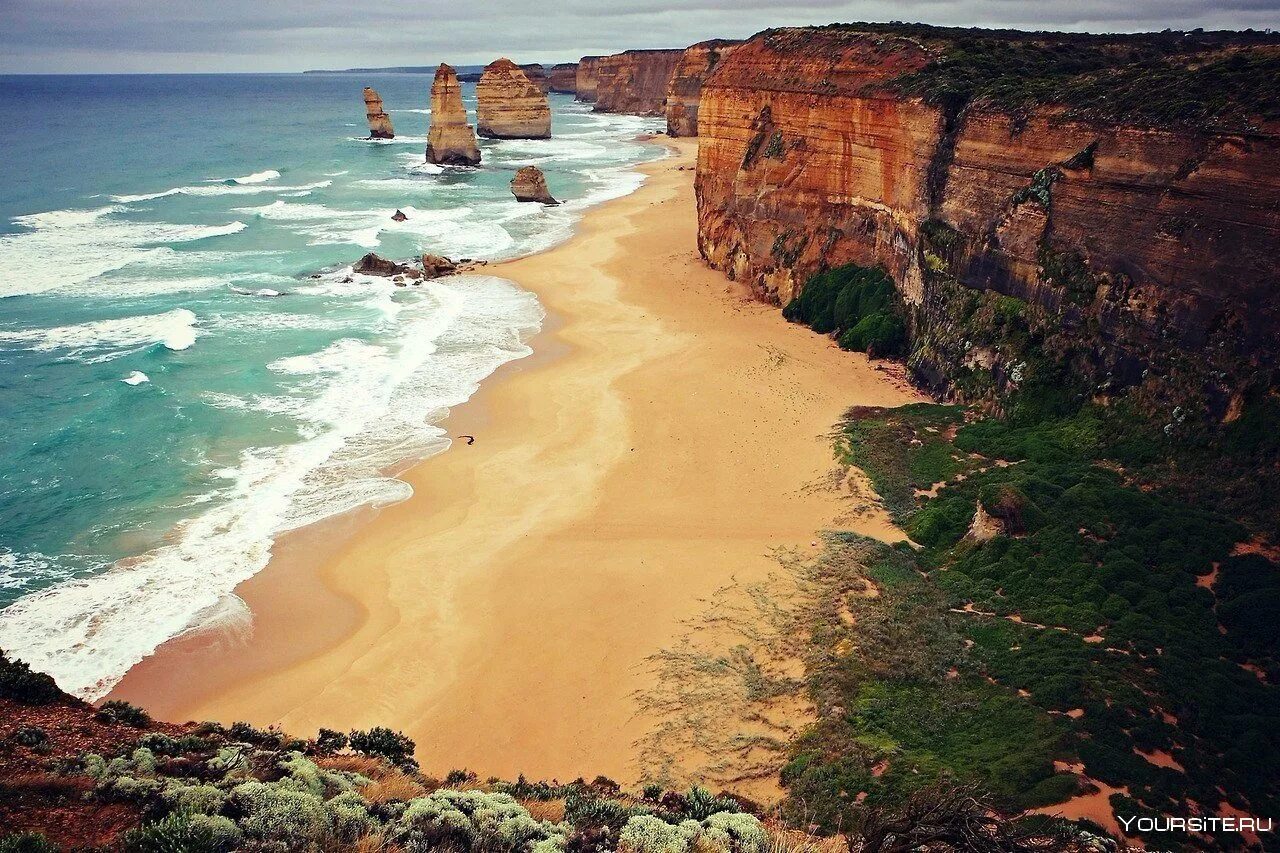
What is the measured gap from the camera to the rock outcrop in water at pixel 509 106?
92438 millimetres

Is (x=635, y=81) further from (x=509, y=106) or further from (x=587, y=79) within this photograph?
(x=509, y=106)

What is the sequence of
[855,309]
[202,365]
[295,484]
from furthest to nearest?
[855,309] → [202,365] → [295,484]

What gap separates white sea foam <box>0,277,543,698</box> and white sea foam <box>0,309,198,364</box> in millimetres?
5506

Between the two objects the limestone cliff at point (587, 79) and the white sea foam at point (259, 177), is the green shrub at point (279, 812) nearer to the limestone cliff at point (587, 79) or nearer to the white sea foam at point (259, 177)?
the white sea foam at point (259, 177)

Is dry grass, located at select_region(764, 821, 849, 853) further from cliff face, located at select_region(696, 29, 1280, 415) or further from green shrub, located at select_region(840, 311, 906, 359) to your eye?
green shrub, located at select_region(840, 311, 906, 359)

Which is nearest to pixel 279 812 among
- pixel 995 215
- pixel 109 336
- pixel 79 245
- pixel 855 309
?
pixel 995 215

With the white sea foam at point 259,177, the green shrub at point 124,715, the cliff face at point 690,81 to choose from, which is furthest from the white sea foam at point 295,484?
the cliff face at point 690,81

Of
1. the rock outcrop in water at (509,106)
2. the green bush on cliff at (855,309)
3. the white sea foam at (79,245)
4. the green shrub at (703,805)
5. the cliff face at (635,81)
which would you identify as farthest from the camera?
→ the cliff face at (635,81)

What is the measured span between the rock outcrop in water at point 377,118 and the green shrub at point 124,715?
9132 centimetres

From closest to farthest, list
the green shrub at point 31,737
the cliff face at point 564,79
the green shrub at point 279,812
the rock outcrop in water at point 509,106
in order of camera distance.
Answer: the green shrub at point 279,812 < the green shrub at point 31,737 < the rock outcrop in water at point 509,106 < the cliff face at point 564,79

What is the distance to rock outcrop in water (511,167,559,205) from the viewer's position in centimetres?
5766

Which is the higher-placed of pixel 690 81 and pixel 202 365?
pixel 690 81

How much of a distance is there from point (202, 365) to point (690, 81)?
78.1 m

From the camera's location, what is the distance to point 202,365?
1105 inches
